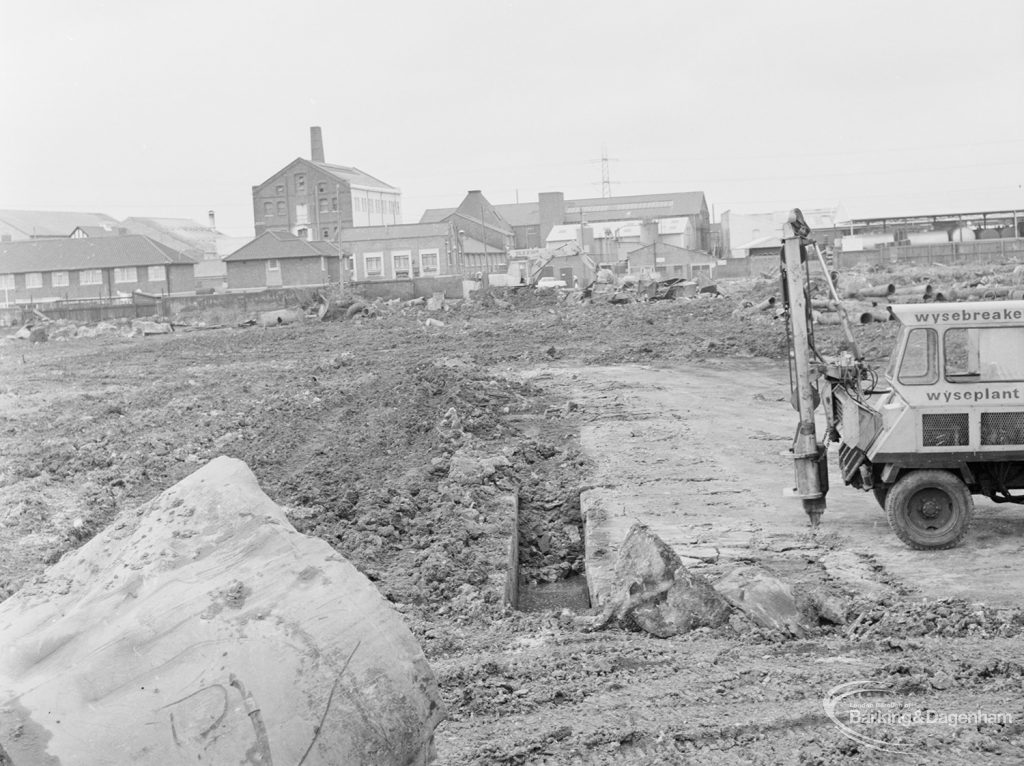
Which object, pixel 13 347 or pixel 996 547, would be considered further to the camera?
pixel 13 347

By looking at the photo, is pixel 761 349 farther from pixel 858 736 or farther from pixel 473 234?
pixel 473 234

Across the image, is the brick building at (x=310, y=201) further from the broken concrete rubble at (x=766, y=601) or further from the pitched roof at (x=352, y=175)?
the broken concrete rubble at (x=766, y=601)

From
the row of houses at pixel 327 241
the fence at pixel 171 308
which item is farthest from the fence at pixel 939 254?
the fence at pixel 171 308

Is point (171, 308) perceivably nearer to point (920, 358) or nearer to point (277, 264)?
point (277, 264)

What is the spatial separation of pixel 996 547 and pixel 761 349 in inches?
691

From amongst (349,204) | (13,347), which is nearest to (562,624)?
(13,347)

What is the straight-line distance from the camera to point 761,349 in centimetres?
2661

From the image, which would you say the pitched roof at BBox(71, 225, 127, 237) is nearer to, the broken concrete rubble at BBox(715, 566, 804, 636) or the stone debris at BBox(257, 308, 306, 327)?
the stone debris at BBox(257, 308, 306, 327)

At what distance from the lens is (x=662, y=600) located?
7.34 metres

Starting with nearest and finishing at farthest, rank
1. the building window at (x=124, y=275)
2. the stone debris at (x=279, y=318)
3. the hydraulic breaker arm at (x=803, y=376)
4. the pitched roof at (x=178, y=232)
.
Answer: the hydraulic breaker arm at (x=803, y=376)
the stone debris at (x=279, y=318)
the building window at (x=124, y=275)
the pitched roof at (x=178, y=232)

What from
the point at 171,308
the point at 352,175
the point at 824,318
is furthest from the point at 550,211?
the point at 824,318

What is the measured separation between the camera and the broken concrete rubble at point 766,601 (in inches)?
282

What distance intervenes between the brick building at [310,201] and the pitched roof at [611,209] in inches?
650

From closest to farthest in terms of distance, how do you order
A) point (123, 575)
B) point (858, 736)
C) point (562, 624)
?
point (123, 575) → point (858, 736) → point (562, 624)
